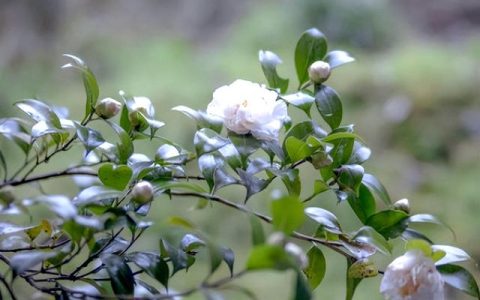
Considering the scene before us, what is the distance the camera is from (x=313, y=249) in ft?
2.02

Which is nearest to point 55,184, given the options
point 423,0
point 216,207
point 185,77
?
point 216,207

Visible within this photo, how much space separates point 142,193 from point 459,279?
10.7 inches

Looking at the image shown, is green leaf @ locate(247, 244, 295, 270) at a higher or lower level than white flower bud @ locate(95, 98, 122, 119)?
lower

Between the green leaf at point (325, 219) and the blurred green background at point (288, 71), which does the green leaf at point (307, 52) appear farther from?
the blurred green background at point (288, 71)

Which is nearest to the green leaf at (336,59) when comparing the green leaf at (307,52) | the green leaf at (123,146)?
the green leaf at (307,52)

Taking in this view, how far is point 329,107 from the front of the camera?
2.08 feet

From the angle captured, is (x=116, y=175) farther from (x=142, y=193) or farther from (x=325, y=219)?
(x=325, y=219)

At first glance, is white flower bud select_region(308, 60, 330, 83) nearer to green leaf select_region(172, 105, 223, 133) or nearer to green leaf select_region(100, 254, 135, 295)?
green leaf select_region(172, 105, 223, 133)

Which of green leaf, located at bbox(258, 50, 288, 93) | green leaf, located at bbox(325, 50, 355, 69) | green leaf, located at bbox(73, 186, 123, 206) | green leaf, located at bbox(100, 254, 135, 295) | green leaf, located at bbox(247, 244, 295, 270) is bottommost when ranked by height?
green leaf, located at bbox(100, 254, 135, 295)

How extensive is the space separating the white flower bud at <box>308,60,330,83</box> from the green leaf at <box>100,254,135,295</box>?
25 cm

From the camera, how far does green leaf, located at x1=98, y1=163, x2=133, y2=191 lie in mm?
561

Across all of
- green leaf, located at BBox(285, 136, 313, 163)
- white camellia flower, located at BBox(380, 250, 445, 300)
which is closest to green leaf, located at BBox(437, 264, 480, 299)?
white camellia flower, located at BBox(380, 250, 445, 300)

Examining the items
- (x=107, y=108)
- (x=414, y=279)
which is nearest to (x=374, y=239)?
(x=414, y=279)

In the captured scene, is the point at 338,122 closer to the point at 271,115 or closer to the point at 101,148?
the point at 271,115
